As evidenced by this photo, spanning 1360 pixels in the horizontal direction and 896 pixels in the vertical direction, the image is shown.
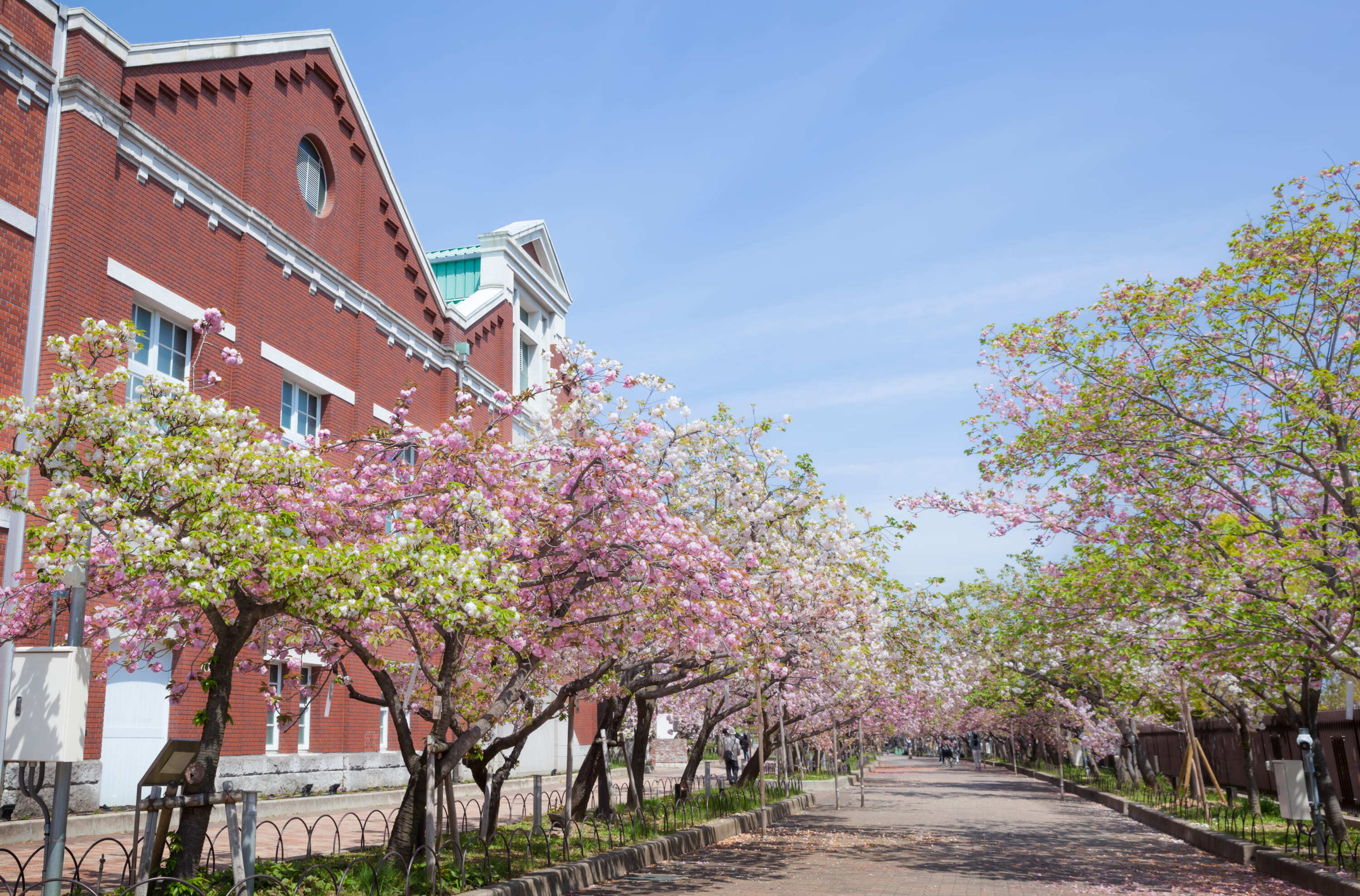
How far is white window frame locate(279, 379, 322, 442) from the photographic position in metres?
22.5

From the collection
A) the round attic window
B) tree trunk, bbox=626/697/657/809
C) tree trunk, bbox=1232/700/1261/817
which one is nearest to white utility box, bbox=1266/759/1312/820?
tree trunk, bbox=1232/700/1261/817

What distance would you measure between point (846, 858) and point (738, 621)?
554cm

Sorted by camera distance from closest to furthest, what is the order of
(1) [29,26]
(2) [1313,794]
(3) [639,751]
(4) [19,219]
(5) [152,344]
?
(2) [1313,794] → (4) [19,219] → (1) [29,26] → (5) [152,344] → (3) [639,751]

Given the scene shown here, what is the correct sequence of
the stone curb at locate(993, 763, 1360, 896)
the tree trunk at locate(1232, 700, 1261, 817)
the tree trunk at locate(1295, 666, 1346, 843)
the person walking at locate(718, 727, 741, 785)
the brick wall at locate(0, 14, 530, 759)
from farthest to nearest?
the person walking at locate(718, 727, 741, 785)
the tree trunk at locate(1232, 700, 1261, 817)
the brick wall at locate(0, 14, 530, 759)
the tree trunk at locate(1295, 666, 1346, 843)
the stone curb at locate(993, 763, 1360, 896)

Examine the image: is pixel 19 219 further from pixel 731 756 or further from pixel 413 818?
pixel 731 756

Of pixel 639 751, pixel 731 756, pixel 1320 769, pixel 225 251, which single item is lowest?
pixel 731 756

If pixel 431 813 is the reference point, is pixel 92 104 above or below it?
above

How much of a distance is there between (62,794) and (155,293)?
501 inches

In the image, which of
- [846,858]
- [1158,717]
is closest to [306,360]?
[846,858]

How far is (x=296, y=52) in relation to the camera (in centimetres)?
2381

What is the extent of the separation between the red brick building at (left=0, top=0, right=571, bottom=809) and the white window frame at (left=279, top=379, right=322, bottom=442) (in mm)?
73

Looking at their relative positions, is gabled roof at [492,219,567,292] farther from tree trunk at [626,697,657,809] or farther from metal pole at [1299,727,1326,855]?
metal pole at [1299,727,1326,855]

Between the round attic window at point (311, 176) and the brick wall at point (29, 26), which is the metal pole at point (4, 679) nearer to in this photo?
the brick wall at point (29, 26)

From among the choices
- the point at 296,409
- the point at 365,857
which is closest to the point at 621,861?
the point at 365,857
